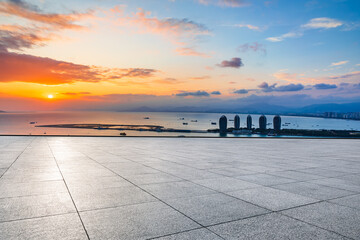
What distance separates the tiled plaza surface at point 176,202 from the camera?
13.0ft

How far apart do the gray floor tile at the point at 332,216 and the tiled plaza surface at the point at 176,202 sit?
2 centimetres

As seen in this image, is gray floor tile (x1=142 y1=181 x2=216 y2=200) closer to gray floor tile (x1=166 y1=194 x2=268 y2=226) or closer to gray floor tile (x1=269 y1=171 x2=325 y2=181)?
gray floor tile (x1=166 y1=194 x2=268 y2=226)

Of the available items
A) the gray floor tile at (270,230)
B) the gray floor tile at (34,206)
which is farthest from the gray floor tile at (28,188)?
the gray floor tile at (270,230)

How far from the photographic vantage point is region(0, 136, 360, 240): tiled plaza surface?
156 inches

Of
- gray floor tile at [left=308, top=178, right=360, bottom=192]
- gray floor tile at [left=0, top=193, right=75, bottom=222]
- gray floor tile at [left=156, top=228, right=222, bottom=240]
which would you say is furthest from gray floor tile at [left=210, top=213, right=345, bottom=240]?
gray floor tile at [left=308, top=178, right=360, bottom=192]

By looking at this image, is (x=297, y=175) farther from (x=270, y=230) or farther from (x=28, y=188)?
(x=28, y=188)

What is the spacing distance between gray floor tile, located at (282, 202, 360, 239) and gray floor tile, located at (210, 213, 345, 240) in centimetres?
25

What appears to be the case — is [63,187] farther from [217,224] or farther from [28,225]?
[217,224]

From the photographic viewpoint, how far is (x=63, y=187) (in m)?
6.29

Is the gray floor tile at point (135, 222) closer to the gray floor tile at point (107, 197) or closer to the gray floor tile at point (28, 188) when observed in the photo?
the gray floor tile at point (107, 197)

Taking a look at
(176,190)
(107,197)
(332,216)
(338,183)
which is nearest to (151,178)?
(176,190)

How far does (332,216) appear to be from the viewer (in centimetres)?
464

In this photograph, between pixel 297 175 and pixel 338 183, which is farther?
pixel 297 175

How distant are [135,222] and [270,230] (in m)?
2.14
